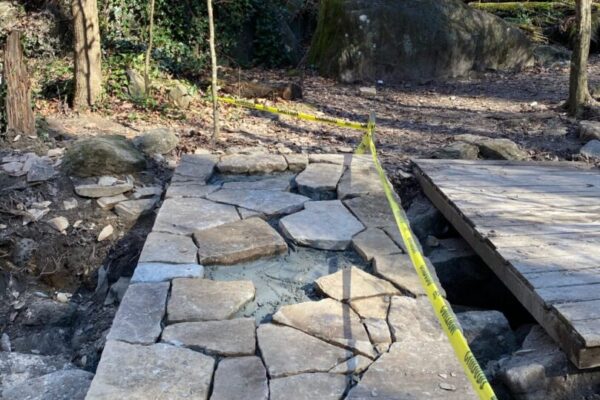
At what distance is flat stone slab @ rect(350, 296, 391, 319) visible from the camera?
338 cm

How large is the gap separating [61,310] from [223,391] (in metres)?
2.25

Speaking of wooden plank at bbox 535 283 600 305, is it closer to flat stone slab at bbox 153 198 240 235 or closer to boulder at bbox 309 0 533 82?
flat stone slab at bbox 153 198 240 235

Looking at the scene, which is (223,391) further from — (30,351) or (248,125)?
(248,125)

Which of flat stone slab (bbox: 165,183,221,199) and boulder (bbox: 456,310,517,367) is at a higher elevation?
flat stone slab (bbox: 165,183,221,199)

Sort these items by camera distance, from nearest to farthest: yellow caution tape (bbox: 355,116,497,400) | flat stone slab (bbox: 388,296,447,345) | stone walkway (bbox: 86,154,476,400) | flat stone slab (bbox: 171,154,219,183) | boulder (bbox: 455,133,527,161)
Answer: yellow caution tape (bbox: 355,116,497,400), stone walkway (bbox: 86,154,476,400), flat stone slab (bbox: 388,296,447,345), flat stone slab (bbox: 171,154,219,183), boulder (bbox: 455,133,527,161)

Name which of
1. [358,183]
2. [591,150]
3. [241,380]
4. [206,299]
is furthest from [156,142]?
[591,150]

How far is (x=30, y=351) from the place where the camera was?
4.16 m

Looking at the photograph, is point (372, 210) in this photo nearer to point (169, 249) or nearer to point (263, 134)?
point (169, 249)

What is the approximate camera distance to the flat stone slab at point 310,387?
8.82 feet

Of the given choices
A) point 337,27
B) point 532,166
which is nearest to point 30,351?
point 532,166

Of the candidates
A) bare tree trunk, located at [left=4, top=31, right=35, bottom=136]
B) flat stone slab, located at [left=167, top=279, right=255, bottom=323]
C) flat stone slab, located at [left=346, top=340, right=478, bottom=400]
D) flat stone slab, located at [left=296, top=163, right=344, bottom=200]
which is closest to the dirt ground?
bare tree trunk, located at [left=4, top=31, right=35, bottom=136]

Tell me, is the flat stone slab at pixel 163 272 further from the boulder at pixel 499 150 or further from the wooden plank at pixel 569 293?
the boulder at pixel 499 150

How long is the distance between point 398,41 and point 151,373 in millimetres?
8986

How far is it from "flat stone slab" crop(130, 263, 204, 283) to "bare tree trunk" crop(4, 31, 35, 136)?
12.0ft
